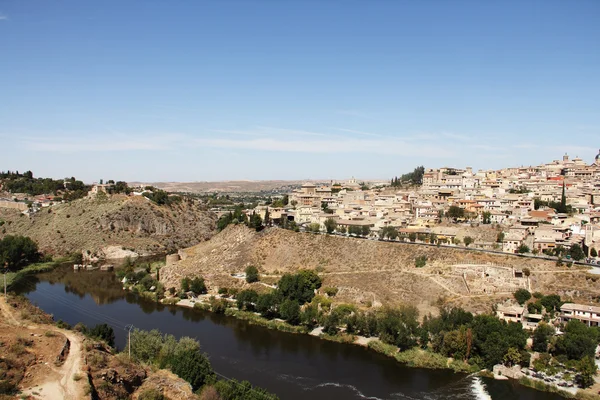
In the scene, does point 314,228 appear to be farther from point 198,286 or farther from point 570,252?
point 570,252

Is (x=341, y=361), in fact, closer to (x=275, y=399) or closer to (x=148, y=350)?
(x=275, y=399)

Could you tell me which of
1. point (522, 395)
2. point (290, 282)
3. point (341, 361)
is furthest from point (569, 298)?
point (290, 282)

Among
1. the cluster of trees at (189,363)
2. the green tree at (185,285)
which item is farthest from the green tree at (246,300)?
the cluster of trees at (189,363)

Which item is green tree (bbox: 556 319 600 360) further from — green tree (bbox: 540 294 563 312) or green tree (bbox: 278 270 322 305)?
green tree (bbox: 278 270 322 305)

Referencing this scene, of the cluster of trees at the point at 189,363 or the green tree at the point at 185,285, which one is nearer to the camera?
the cluster of trees at the point at 189,363

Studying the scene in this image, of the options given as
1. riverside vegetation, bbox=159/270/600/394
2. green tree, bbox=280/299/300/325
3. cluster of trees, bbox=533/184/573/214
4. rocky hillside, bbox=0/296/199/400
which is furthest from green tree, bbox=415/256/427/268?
rocky hillside, bbox=0/296/199/400

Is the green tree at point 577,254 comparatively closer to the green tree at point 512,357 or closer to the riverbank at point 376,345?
the green tree at point 512,357

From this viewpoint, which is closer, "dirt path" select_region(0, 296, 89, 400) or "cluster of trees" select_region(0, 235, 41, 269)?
"dirt path" select_region(0, 296, 89, 400)

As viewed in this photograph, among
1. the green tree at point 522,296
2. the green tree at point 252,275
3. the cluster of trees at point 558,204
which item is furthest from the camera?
the cluster of trees at point 558,204
